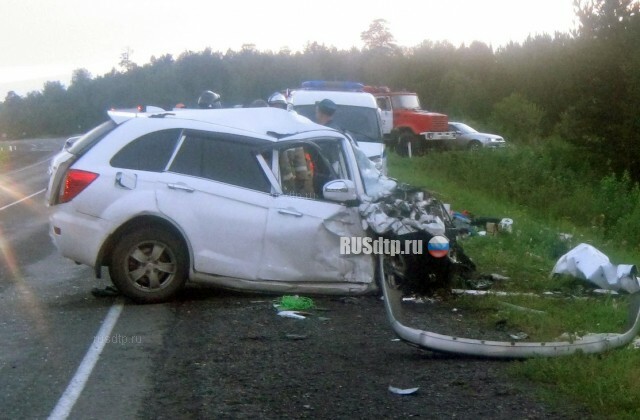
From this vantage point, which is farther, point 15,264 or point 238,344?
point 15,264

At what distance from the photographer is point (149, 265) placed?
359 inches

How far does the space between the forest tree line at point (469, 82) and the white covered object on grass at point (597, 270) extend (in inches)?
502

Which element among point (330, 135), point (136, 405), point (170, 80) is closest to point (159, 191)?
point (330, 135)

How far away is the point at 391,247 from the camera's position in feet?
29.5

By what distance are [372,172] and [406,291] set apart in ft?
4.60

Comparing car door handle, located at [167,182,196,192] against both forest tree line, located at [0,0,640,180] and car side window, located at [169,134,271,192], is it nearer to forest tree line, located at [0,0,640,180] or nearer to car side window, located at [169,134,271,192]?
car side window, located at [169,134,271,192]

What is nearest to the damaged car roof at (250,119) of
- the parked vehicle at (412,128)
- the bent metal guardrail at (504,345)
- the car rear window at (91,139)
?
the car rear window at (91,139)

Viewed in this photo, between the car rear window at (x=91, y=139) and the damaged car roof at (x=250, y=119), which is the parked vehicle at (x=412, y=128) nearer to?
the damaged car roof at (x=250, y=119)

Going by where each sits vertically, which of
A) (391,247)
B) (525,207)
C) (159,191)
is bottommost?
(525,207)

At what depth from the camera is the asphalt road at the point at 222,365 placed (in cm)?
593

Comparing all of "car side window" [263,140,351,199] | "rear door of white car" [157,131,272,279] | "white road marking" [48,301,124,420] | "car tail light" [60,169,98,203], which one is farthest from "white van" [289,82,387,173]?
"white road marking" [48,301,124,420]

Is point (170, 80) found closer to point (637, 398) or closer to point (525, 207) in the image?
point (525, 207)

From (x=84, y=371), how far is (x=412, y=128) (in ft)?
101

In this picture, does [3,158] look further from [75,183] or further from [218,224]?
[218,224]
